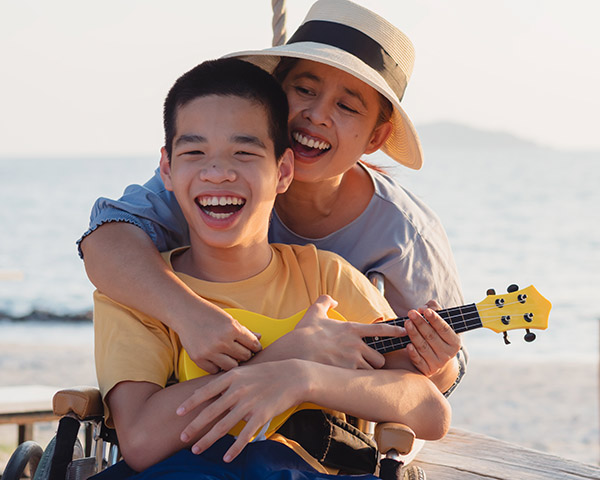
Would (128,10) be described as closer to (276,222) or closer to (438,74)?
(438,74)

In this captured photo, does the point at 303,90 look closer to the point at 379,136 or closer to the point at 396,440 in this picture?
the point at 379,136

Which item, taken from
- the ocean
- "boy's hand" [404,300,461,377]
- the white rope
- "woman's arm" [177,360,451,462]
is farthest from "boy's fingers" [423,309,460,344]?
the white rope

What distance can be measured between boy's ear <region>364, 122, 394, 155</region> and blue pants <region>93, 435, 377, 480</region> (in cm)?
115

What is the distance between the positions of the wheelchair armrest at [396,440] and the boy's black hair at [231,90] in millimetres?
835

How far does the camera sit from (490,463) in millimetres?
2850

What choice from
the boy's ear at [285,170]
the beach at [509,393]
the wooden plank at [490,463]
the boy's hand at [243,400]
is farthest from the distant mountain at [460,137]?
the boy's hand at [243,400]

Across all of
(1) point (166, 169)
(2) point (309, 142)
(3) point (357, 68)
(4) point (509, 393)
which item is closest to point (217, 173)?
(1) point (166, 169)

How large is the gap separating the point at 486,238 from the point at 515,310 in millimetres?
19011

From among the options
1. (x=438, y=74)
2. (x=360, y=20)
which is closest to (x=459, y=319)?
(x=360, y=20)

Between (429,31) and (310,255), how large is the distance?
25870 millimetres

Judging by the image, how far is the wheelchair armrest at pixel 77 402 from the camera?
6.85 ft

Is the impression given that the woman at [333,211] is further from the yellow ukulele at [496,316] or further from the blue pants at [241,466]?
the blue pants at [241,466]

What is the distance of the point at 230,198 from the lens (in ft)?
7.22

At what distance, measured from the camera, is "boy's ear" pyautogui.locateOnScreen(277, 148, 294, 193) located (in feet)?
7.82
